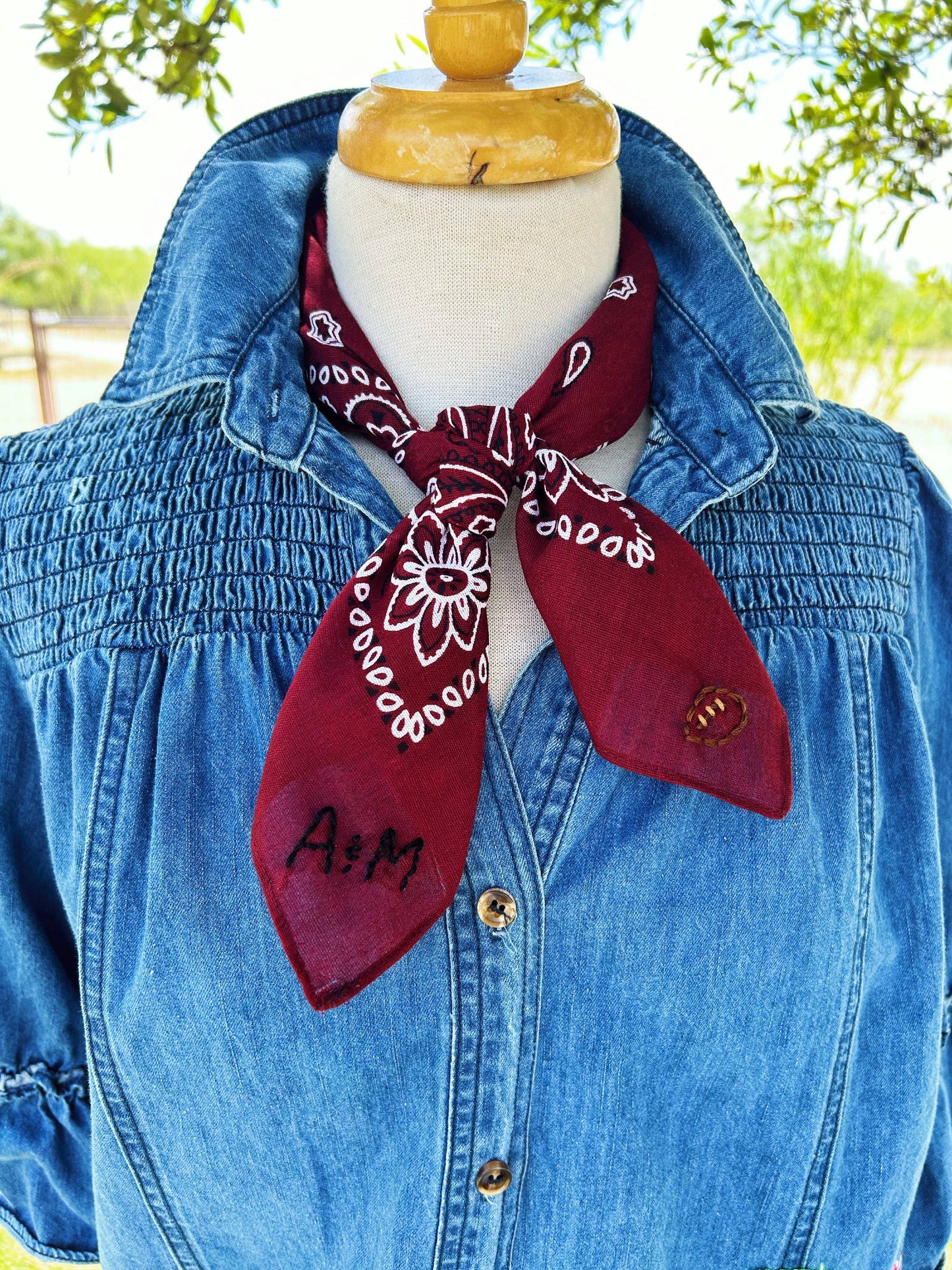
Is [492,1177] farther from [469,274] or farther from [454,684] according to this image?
[469,274]

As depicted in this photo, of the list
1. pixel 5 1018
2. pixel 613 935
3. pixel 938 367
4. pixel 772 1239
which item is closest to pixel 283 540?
pixel 613 935

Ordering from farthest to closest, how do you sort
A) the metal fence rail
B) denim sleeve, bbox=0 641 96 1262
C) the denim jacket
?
the metal fence rail → denim sleeve, bbox=0 641 96 1262 → the denim jacket

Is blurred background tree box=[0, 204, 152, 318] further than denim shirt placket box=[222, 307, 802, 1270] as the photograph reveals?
Yes

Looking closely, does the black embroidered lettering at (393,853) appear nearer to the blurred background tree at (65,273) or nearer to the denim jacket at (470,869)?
the denim jacket at (470,869)

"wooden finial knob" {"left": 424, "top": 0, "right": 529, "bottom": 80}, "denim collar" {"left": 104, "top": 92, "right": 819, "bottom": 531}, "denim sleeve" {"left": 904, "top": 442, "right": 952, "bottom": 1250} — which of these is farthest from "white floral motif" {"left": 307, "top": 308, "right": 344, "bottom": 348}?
"denim sleeve" {"left": 904, "top": 442, "right": 952, "bottom": 1250}

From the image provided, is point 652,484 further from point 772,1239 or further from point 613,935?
point 772,1239

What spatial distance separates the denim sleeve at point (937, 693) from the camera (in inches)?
34.1

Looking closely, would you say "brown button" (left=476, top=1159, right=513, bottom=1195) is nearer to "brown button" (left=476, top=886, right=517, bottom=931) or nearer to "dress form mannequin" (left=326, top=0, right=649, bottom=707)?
"brown button" (left=476, top=886, right=517, bottom=931)

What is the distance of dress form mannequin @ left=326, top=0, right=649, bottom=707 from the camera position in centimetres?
74

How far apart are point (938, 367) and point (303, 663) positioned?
3.41 meters

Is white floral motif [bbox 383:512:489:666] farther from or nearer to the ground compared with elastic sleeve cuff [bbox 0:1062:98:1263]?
farther from the ground

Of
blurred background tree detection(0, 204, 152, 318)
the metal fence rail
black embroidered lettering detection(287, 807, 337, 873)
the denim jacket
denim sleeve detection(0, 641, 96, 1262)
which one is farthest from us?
blurred background tree detection(0, 204, 152, 318)

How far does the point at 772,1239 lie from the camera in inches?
32.4

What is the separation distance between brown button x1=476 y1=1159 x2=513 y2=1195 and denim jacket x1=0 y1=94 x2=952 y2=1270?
13mm
